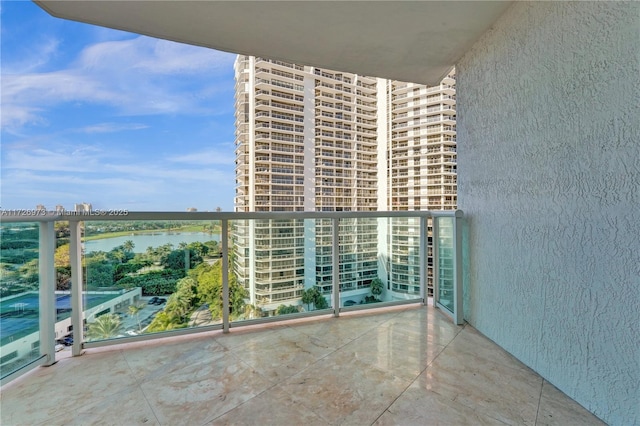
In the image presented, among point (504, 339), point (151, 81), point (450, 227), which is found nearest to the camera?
point (504, 339)

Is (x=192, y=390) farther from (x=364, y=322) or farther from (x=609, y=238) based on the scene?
(x=609, y=238)

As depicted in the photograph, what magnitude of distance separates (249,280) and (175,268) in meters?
0.72

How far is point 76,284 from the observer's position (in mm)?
2141

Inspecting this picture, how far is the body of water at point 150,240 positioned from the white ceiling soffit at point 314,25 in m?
1.86

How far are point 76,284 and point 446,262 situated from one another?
3.71m

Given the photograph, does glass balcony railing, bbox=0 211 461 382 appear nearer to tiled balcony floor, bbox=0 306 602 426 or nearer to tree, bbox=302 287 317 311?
tree, bbox=302 287 317 311

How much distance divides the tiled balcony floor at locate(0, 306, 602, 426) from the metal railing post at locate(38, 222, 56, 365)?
0.59ft

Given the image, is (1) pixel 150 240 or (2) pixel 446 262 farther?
(2) pixel 446 262

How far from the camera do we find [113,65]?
6.36 metres

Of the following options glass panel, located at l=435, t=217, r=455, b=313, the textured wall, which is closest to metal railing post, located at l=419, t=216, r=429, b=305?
glass panel, located at l=435, t=217, r=455, b=313

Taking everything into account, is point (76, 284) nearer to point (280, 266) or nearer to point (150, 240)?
point (150, 240)

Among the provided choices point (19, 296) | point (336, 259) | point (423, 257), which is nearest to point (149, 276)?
point (19, 296)

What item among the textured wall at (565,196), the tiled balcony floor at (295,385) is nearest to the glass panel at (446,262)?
the textured wall at (565,196)

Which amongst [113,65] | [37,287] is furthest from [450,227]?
[113,65]
